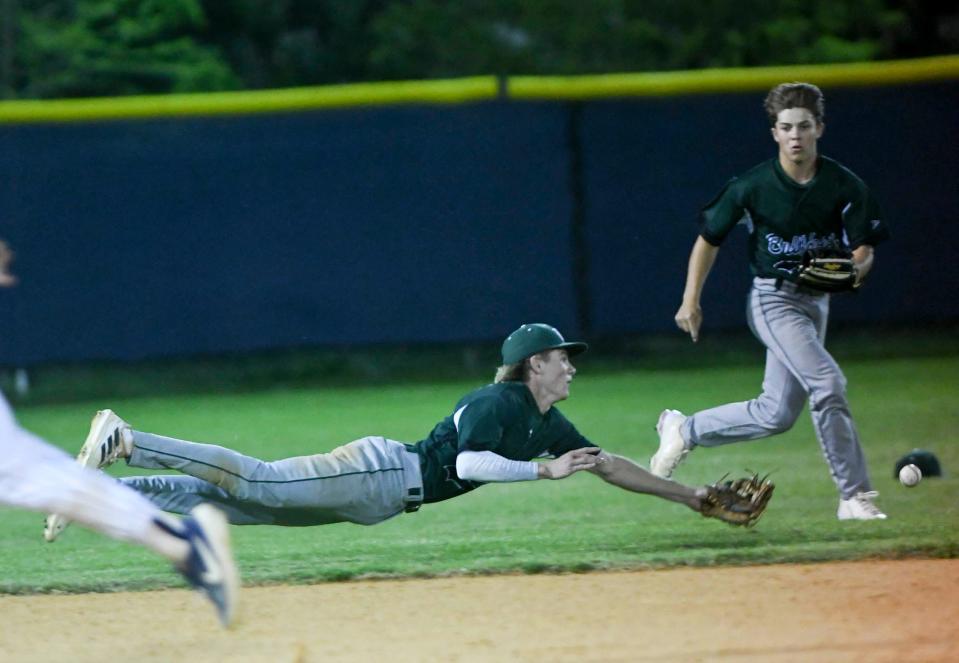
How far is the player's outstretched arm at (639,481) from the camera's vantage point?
5703 millimetres

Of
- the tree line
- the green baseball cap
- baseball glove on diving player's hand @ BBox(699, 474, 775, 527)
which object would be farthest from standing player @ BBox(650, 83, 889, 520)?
the tree line

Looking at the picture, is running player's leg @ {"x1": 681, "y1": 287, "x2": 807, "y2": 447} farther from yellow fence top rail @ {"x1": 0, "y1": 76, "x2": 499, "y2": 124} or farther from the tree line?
the tree line

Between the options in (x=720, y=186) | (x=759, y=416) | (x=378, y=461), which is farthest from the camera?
(x=720, y=186)

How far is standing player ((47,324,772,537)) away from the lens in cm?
557

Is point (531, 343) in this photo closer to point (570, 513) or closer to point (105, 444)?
Answer: point (105, 444)

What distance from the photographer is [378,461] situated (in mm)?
5703

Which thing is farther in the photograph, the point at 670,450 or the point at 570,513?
the point at 570,513

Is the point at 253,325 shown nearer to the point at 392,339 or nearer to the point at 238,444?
the point at 392,339

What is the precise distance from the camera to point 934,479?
7473 millimetres

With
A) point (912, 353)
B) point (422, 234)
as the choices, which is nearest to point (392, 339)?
point (422, 234)

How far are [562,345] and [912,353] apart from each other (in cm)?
820

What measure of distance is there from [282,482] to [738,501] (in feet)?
5.91

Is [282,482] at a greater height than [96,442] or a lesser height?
lesser

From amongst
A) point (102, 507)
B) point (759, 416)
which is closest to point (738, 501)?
point (759, 416)
